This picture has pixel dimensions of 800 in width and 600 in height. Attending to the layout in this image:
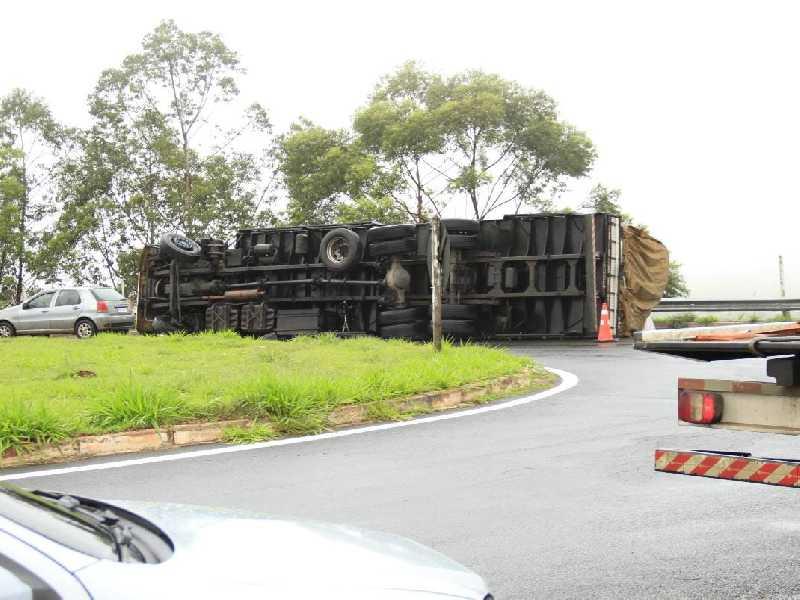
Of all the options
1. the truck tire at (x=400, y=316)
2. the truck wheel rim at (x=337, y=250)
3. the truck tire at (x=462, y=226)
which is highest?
the truck tire at (x=462, y=226)

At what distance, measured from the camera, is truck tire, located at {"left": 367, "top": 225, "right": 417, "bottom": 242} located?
17.8 meters

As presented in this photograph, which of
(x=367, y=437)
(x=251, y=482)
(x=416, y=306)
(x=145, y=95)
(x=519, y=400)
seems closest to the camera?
(x=251, y=482)

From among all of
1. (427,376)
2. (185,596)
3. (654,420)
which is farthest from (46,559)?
(427,376)

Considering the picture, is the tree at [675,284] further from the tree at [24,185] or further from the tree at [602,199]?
the tree at [24,185]

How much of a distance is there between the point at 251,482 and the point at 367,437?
5.78 feet

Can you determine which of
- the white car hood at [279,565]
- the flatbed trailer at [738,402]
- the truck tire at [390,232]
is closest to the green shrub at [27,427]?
the white car hood at [279,565]

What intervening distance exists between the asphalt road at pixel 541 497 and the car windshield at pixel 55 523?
1994 mm

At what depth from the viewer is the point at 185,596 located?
1810 mm

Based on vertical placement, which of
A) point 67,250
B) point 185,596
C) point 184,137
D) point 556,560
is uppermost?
point 184,137

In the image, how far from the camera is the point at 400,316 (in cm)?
1784

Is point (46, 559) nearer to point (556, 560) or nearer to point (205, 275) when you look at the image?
point (556, 560)

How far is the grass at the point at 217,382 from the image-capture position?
23.6 ft

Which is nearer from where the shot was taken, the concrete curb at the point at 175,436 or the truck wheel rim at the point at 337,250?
the concrete curb at the point at 175,436

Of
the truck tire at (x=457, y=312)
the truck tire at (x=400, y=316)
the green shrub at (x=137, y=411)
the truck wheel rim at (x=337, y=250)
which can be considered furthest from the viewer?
the truck wheel rim at (x=337, y=250)
